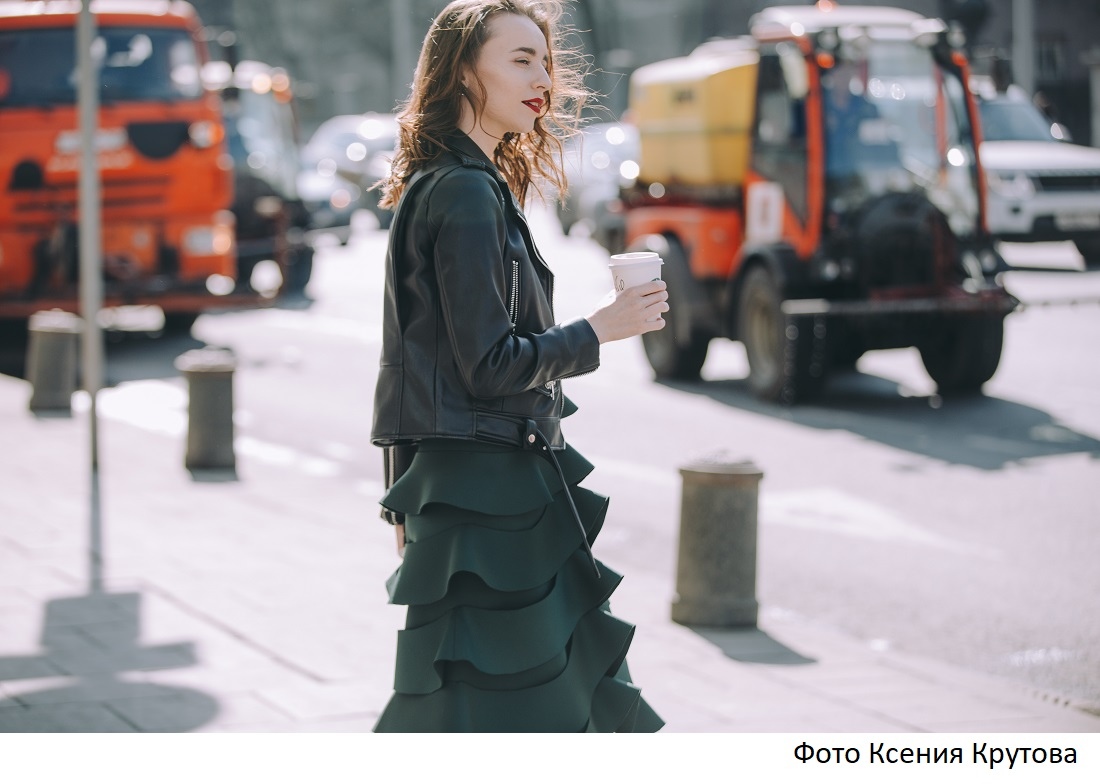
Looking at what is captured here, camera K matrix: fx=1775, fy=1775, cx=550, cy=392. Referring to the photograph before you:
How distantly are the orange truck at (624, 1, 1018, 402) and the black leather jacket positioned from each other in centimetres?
852

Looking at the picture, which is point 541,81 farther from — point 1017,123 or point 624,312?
point 1017,123

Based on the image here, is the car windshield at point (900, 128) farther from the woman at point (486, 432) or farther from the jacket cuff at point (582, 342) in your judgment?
the jacket cuff at point (582, 342)

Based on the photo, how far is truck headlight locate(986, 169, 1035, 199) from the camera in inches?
661

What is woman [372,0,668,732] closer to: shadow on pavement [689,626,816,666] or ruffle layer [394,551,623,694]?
ruffle layer [394,551,623,694]

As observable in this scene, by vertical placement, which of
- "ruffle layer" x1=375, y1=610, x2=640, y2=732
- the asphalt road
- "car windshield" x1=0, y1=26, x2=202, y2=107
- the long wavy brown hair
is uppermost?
"car windshield" x1=0, y1=26, x2=202, y2=107

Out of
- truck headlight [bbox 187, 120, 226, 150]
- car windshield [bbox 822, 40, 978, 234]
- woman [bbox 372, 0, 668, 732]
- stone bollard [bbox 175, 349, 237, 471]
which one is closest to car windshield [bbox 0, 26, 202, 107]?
truck headlight [bbox 187, 120, 226, 150]

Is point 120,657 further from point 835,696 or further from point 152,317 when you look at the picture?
point 152,317

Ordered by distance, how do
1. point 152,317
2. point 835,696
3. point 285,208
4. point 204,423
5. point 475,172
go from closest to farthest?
point 475,172 < point 835,696 < point 204,423 < point 152,317 < point 285,208

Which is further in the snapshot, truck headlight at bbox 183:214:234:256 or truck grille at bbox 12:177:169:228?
truck headlight at bbox 183:214:234:256

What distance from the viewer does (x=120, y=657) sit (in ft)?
18.5

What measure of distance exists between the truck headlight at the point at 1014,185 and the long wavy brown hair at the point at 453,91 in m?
13.8

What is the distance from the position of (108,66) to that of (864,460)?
27.8 feet

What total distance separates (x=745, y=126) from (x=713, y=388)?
6.45 feet

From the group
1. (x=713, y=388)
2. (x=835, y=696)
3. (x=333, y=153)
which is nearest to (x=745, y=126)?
(x=713, y=388)
